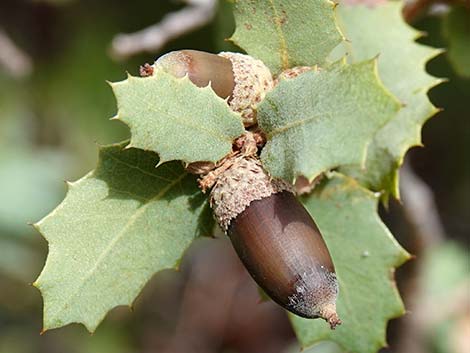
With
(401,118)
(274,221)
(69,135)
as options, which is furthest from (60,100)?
(274,221)

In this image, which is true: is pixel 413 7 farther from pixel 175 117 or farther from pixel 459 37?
pixel 175 117

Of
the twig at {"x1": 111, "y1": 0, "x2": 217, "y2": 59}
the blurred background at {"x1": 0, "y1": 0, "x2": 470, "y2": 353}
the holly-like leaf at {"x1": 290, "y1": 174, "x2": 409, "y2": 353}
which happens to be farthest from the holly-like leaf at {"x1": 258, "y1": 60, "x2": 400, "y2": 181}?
the blurred background at {"x1": 0, "y1": 0, "x2": 470, "y2": 353}

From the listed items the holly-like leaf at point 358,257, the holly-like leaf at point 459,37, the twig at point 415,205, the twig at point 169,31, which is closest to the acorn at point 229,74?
the holly-like leaf at point 358,257

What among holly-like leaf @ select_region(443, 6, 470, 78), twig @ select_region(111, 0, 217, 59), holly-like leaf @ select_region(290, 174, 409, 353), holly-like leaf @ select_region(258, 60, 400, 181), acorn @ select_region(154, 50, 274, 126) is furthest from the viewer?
twig @ select_region(111, 0, 217, 59)

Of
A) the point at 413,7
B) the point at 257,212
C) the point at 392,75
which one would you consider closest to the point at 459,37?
the point at 413,7

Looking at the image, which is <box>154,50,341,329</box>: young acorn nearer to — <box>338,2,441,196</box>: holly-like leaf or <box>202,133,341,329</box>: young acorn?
<box>202,133,341,329</box>: young acorn

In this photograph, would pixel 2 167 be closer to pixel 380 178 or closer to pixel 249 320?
pixel 249 320
